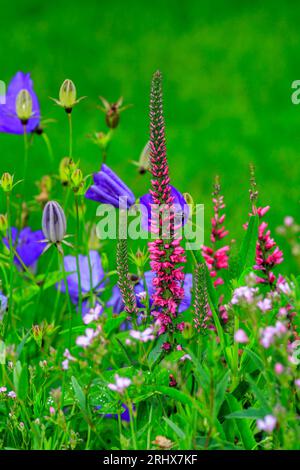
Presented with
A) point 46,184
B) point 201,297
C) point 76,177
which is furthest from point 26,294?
point 201,297

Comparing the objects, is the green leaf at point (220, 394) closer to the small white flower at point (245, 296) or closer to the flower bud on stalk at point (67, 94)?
the small white flower at point (245, 296)

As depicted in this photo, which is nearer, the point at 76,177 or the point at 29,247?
the point at 76,177

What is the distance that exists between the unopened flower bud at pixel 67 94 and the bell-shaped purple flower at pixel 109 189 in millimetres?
113

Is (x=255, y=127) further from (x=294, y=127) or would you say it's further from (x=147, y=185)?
(x=147, y=185)

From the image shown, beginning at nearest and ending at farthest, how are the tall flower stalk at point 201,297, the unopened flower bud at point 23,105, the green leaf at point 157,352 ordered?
the tall flower stalk at point 201,297
the green leaf at point 157,352
the unopened flower bud at point 23,105

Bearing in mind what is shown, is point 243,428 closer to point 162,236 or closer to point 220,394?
point 220,394

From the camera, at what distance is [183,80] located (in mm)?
3715

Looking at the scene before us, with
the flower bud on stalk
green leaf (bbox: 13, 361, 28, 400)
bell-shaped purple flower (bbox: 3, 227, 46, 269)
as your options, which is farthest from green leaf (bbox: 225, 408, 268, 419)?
bell-shaped purple flower (bbox: 3, 227, 46, 269)

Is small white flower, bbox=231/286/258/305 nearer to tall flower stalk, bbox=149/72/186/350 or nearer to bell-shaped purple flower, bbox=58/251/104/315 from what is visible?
tall flower stalk, bbox=149/72/186/350

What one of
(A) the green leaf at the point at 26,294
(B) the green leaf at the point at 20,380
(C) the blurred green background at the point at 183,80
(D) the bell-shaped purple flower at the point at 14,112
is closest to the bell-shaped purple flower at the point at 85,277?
(A) the green leaf at the point at 26,294

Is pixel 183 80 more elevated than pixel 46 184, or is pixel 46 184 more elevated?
pixel 183 80

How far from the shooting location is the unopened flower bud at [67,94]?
4.25 ft

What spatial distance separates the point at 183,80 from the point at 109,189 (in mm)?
2456
